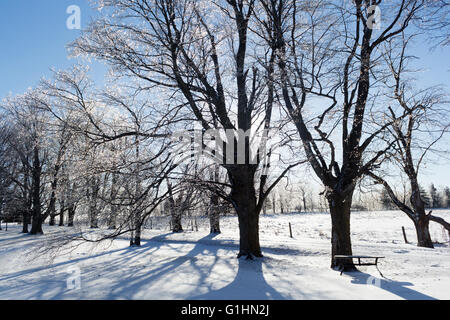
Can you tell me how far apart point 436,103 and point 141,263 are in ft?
44.9

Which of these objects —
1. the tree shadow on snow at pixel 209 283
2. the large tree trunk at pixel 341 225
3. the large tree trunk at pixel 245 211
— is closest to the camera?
the tree shadow on snow at pixel 209 283

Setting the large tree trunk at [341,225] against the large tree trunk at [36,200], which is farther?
the large tree trunk at [36,200]

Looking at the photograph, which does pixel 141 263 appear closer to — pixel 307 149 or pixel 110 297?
pixel 110 297

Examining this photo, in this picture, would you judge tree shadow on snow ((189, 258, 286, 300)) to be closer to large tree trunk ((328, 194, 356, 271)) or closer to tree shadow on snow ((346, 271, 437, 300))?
tree shadow on snow ((346, 271, 437, 300))

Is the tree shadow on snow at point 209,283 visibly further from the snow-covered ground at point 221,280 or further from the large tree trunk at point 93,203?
the large tree trunk at point 93,203

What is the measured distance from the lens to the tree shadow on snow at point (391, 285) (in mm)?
5322

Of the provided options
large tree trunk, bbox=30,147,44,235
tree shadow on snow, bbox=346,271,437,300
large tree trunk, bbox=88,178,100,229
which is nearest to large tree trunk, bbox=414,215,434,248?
tree shadow on snow, bbox=346,271,437,300

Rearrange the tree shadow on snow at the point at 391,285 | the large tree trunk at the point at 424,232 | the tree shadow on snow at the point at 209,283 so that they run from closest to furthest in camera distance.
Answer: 1. the tree shadow on snow at the point at 391,285
2. the tree shadow on snow at the point at 209,283
3. the large tree trunk at the point at 424,232

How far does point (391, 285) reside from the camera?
6270 mm

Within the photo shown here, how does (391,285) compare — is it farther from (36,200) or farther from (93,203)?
(36,200)

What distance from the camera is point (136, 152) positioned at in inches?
349

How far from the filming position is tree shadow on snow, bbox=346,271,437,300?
532 cm

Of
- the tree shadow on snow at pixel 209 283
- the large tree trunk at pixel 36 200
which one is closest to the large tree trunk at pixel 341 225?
the tree shadow on snow at pixel 209 283
